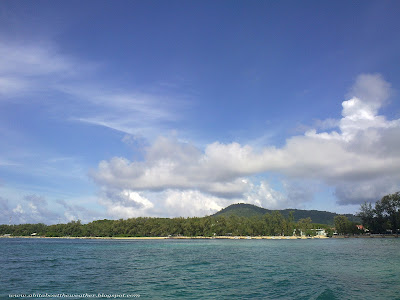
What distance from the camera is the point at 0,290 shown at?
28297 millimetres

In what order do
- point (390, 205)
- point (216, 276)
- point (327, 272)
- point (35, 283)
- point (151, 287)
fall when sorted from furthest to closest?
point (390, 205), point (327, 272), point (216, 276), point (35, 283), point (151, 287)

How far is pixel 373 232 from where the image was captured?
192 metres

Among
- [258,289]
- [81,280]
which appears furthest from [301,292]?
[81,280]

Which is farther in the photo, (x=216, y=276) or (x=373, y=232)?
(x=373, y=232)

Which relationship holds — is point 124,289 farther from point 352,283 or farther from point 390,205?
point 390,205

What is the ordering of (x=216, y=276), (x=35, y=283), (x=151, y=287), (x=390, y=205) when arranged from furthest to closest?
(x=390, y=205)
(x=216, y=276)
(x=35, y=283)
(x=151, y=287)

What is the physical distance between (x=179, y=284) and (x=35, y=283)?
51.6 feet

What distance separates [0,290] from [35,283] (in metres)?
4.40

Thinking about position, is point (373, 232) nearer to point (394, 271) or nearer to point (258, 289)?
point (394, 271)

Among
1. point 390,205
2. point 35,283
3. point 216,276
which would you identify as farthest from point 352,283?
point 390,205

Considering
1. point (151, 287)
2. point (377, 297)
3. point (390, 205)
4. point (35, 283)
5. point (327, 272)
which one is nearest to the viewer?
point (377, 297)

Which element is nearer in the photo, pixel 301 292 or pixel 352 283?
pixel 301 292

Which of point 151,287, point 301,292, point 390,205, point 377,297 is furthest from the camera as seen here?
point 390,205

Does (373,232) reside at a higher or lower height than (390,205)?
lower
